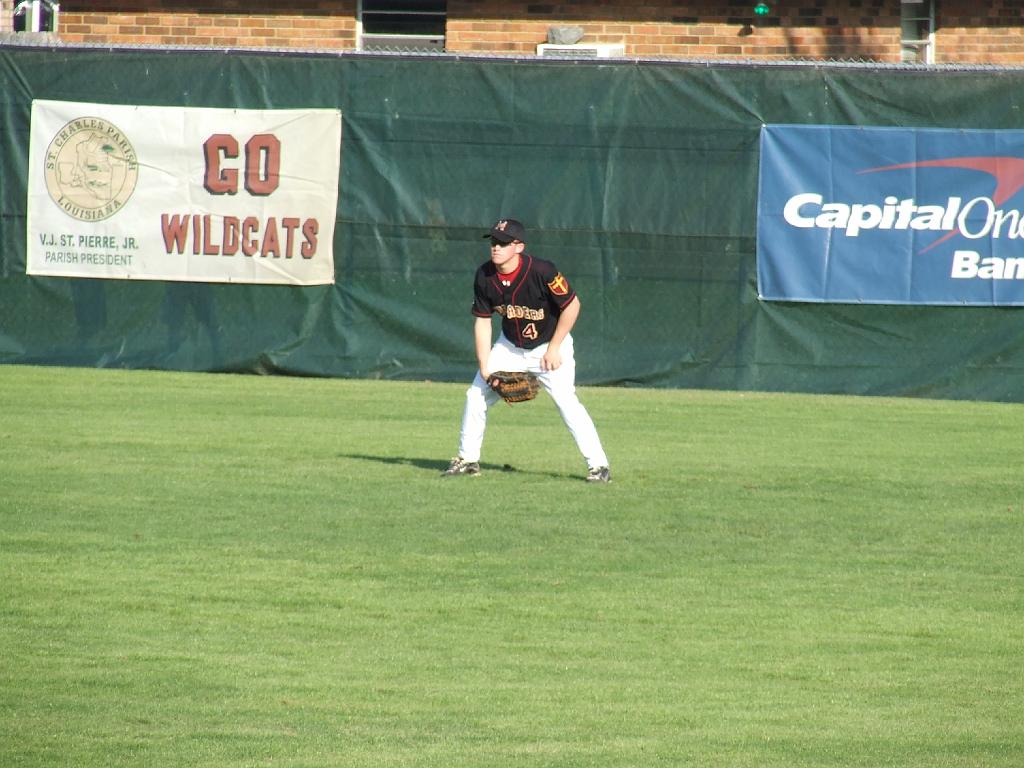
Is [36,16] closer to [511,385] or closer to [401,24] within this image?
[401,24]

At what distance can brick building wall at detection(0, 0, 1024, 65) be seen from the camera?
1886 centimetres

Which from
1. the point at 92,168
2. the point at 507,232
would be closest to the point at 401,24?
the point at 92,168

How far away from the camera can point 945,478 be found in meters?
11.0

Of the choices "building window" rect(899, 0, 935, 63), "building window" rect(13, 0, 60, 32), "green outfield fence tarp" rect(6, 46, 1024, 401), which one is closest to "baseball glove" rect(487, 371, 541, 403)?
"green outfield fence tarp" rect(6, 46, 1024, 401)

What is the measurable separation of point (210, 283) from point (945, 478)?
8.14m

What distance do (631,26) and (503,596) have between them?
12818mm

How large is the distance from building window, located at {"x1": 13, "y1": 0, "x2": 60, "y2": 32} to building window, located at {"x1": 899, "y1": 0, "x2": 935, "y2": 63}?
380 inches

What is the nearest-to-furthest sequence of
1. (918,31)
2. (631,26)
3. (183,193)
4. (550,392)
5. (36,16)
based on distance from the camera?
(550,392)
(183,193)
(36,16)
(631,26)
(918,31)

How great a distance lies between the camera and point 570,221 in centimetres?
1584

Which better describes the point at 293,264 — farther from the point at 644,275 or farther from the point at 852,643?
the point at 852,643

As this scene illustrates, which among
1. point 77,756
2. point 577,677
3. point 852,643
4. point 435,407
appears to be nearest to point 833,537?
point 852,643

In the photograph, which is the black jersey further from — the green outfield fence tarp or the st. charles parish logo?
the st. charles parish logo

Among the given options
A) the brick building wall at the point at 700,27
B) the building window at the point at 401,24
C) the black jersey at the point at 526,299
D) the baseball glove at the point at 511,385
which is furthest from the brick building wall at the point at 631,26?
the baseball glove at the point at 511,385

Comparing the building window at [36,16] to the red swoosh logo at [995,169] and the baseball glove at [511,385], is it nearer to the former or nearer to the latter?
the red swoosh logo at [995,169]
